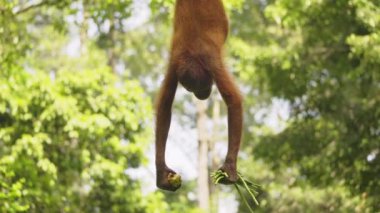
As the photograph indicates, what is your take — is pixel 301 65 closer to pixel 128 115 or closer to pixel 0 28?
pixel 128 115

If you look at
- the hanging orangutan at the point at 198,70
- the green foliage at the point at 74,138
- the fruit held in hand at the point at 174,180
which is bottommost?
the fruit held in hand at the point at 174,180

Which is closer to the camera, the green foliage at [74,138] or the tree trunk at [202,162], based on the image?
the green foliage at [74,138]

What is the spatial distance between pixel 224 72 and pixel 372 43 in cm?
622

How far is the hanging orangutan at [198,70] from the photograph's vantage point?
4.59 meters

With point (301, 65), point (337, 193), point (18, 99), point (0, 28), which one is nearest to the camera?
point (0, 28)

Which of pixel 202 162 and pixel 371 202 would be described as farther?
pixel 202 162

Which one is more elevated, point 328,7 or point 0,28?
point 328,7

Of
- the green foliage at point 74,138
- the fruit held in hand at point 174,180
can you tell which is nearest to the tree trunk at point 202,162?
the green foliage at point 74,138

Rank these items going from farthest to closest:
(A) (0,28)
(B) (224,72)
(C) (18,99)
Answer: (C) (18,99), (A) (0,28), (B) (224,72)

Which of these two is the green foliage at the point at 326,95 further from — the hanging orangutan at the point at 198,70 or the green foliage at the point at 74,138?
the hanging orangutan at the point at 198,70

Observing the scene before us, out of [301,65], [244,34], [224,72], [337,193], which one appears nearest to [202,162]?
[244,34]

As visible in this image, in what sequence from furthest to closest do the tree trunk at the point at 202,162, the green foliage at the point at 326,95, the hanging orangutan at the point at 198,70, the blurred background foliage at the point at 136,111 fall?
the tree trunk at the point at 202,162
the green foliage at the point at 326,95
the blurred background foliage at the point at 136,111
the hanging orangutan at the point at 198,70

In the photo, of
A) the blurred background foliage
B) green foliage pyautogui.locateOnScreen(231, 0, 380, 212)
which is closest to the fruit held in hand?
the blurred background foliage

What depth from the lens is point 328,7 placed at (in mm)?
11367
